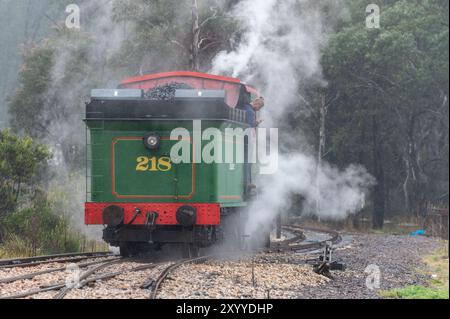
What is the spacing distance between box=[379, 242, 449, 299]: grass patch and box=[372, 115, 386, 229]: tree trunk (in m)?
14.9

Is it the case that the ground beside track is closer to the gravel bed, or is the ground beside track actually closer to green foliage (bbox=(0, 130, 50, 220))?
the gravel bed

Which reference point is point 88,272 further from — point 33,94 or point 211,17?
point 33,94

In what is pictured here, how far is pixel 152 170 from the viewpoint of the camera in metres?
12.5

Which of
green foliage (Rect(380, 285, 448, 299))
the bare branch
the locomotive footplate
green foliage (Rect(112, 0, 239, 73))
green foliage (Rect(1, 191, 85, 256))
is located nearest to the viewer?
green foliage (Rect(380, 285, 448, 299))

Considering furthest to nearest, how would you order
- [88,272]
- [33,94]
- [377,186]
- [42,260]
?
[33,94] → [377,186] → [42,260] → [88,272]

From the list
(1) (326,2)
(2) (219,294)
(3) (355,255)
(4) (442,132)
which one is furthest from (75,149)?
(2) (219,294)

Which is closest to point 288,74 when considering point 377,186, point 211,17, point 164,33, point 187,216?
point 211,17

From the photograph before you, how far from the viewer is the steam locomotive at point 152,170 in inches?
478

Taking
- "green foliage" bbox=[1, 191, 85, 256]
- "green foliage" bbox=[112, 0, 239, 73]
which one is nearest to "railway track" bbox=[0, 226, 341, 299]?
"green foliage" bbox=[1, 191, 85, 256]

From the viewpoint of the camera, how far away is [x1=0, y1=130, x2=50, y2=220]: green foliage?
16.3 meters

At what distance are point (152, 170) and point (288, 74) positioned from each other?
575 inches

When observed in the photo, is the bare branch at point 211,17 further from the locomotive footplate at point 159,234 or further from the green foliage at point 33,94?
the locomotive footplate at point 159,234

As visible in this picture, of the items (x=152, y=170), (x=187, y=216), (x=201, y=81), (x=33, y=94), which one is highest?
(x=33, y=94)

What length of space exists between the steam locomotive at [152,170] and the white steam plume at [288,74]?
Answer: 3.43m
